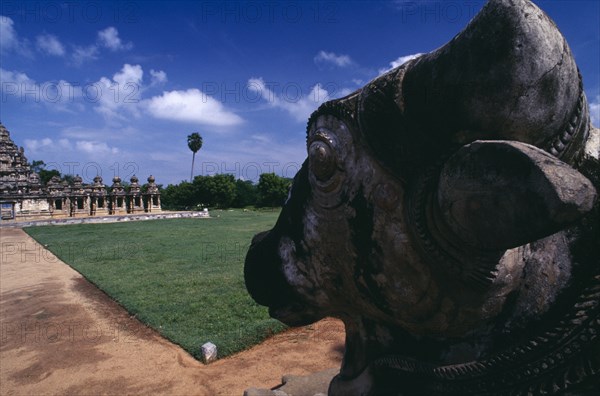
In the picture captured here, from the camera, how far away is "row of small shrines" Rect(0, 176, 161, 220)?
3466 cm

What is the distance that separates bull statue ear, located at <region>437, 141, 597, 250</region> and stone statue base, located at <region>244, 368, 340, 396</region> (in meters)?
3.00

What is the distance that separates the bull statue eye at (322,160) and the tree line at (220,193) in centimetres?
5572

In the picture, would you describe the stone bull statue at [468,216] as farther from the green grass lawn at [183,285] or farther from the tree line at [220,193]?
the tree line at [220,193]

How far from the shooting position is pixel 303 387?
370cm

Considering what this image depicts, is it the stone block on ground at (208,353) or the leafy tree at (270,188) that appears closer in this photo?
the stone block on ground at (208,353)

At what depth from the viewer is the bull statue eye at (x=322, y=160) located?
48.6 inches

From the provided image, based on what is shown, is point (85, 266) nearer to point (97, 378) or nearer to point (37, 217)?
point (97, 378)

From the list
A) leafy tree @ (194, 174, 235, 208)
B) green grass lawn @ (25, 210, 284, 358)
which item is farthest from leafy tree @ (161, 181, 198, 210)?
green grass lawn @ (25, 210, 284, 358)

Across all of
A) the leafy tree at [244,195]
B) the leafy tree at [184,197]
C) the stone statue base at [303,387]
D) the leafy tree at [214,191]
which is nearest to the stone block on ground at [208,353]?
the stone statue base at [303,387]

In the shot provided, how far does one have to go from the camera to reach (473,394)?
1094 millimetres

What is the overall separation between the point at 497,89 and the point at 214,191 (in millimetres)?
59622

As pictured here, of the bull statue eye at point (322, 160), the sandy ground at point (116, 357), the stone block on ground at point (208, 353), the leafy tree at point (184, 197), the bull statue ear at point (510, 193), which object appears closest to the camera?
the bull statue ear at point (510, 193)

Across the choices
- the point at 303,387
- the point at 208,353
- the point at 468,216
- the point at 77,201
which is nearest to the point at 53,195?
the point at 77,201

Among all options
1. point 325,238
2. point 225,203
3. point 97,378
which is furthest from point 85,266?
point 225,203
